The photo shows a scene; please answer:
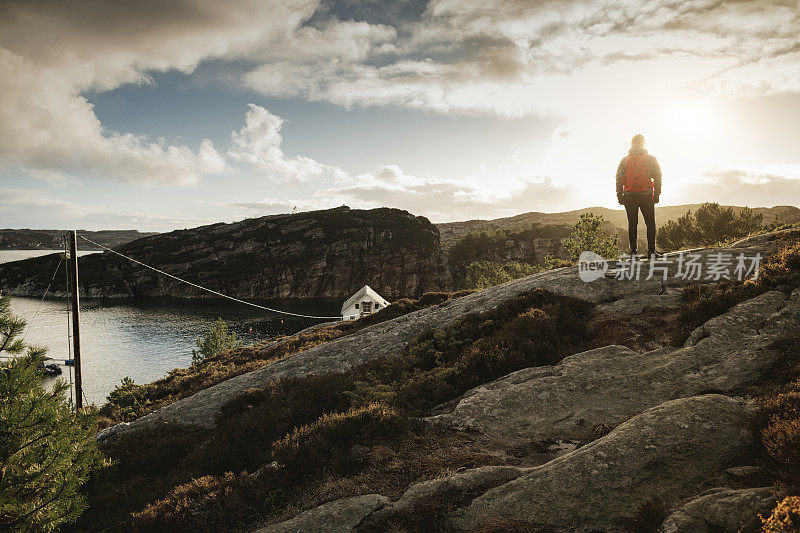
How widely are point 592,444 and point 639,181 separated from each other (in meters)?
10.9

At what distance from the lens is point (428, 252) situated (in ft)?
512

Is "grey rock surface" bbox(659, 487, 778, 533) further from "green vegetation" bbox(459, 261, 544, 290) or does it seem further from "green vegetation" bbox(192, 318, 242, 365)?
"green vegetation" bbox(192, 318, 242, 365)

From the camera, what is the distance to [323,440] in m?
7.33

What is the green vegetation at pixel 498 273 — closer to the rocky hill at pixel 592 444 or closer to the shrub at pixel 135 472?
the rocky hill at pixel 592 444

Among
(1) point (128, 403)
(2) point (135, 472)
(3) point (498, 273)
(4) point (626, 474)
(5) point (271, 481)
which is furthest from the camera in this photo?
(3) point (498, 273)

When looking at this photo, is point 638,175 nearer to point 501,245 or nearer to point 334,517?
point 334,517

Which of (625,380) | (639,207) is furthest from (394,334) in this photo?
(639,207)

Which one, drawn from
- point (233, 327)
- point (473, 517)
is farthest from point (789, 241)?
point (233, 327)

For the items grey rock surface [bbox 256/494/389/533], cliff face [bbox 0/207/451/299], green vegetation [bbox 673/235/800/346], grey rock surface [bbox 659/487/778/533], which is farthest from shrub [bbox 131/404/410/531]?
cliff face [bbox 0/207/451/299]

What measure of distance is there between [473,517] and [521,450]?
241cm

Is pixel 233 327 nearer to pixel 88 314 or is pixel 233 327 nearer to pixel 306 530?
pixel 88 314

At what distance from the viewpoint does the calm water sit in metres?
66.1

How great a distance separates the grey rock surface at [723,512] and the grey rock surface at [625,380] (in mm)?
2574

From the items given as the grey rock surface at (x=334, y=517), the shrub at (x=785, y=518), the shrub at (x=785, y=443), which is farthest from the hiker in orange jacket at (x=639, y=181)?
the grey rock surface at (x=334, y=517)
